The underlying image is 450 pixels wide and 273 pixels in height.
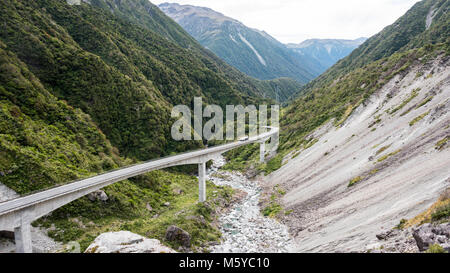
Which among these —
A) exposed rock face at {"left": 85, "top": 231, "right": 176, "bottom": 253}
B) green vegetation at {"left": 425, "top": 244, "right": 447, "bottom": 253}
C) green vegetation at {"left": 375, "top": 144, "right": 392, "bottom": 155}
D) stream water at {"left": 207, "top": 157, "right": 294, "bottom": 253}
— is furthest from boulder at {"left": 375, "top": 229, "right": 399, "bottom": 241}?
green vegetation at {"left": 375, "top": 144, "right": 392, "bottom": 155}

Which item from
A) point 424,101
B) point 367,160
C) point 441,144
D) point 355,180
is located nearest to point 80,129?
point 355,180

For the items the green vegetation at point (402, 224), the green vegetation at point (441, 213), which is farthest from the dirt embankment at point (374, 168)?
the green vegetation at point (441, 213)

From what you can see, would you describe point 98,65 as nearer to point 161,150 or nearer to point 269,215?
point 161,150

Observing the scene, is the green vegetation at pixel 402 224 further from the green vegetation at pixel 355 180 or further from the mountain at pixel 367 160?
the green vegetation at pixel 355 180

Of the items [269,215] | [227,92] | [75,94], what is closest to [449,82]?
[269,215]

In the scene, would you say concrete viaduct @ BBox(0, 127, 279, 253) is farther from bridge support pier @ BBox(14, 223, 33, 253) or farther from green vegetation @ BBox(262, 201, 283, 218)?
green vegetation @ BBox(262, 201, 283, 218)
